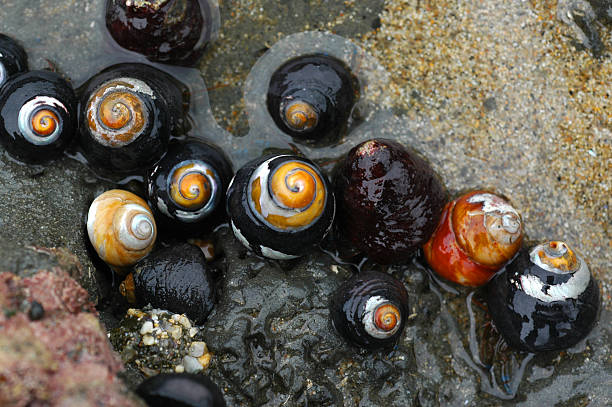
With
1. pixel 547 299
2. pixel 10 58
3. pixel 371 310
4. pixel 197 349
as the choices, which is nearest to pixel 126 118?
pixel 10 58

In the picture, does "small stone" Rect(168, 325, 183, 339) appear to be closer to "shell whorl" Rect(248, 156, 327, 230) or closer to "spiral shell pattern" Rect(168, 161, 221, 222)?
"spiral shell pattern" Rect(168, 161, 221, 222)

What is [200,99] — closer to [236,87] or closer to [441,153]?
[236,87]

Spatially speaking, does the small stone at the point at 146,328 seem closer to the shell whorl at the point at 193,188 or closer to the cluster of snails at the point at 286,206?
the cluster of snails at the point at 286,206

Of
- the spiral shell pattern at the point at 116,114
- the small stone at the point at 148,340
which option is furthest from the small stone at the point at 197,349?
the spiral shell pattern at the point at 116,114

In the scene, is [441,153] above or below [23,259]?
below

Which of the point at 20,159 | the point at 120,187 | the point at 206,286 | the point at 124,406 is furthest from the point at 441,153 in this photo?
the point at 20,159

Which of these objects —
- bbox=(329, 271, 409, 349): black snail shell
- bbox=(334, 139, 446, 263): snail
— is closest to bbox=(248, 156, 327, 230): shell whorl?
bbox=(334, 139, 446, 263): snail
